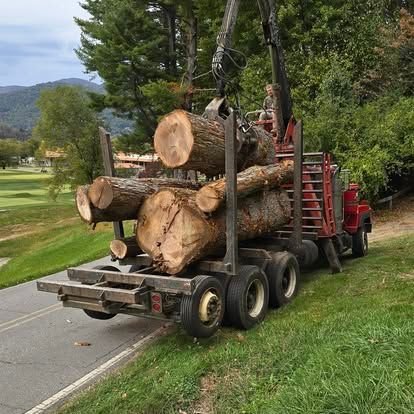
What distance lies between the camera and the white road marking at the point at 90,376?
4.91 m

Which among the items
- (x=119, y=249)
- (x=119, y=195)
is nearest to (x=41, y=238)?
(x=119, y=249)

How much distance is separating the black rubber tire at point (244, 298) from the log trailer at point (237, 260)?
0.5 inches

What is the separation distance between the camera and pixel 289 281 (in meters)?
7.82

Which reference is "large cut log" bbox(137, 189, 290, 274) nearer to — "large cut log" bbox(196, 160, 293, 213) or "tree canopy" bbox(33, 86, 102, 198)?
"large cut log" bbox(196, 160, 293, 213)

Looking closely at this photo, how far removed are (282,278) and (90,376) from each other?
3.13m

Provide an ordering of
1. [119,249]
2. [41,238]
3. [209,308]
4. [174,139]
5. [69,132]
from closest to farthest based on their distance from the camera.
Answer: [209,308] → [174,139] → [119,249] → [41,238] → [69,132]

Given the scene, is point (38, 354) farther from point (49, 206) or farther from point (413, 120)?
point (49, 206)

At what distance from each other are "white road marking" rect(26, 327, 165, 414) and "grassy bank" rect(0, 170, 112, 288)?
6.45 m

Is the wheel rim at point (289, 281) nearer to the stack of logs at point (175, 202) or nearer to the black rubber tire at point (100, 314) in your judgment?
the stack of logs at point (175, 202)

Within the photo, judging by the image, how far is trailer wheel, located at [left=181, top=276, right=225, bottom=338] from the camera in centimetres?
567

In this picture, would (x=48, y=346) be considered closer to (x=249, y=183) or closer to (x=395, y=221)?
(x=249, y=183)

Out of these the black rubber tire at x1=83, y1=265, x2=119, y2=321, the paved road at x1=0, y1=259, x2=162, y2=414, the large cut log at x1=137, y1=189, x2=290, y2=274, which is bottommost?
the paved road at x1=0, y1=259, x2=162, y2=414

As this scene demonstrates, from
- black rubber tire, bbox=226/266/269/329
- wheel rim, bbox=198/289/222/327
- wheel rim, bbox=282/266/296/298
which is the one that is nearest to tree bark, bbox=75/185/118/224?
wheel rim, bbox=198/289/222/327

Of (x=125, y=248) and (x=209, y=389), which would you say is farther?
(x=125, y=248)
